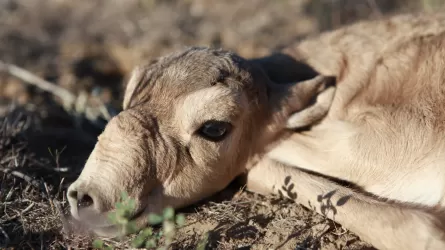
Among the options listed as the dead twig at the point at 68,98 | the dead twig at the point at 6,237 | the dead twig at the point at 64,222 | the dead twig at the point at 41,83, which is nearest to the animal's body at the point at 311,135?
the dead twig at the point at 64,222

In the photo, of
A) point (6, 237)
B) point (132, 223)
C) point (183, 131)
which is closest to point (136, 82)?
point (183, 131)

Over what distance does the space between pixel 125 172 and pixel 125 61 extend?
4606mm

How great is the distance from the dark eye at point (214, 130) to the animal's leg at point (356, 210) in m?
0.44

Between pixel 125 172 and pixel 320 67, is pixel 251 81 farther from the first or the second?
pixel 125 172

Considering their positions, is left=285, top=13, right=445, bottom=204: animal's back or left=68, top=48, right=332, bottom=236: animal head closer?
left=68, top=48, right=332, bottom=236: animal head

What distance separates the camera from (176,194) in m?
3.13

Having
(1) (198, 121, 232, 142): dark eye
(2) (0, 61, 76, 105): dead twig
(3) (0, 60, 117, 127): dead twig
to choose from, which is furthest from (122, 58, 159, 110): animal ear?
(2) (0, 61, 76, 105): dead twig

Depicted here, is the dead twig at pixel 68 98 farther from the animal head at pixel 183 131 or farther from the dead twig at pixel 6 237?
the dead twig at pixel 6 237

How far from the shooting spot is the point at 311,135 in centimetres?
360

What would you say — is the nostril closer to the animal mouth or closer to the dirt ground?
the animal mouth

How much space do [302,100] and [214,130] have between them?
754 millimetres

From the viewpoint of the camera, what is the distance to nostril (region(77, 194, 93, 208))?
2.87 meters

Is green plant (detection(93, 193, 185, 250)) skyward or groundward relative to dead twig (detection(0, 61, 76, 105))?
groundward

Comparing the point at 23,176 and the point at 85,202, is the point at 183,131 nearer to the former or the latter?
the point at 85,202
